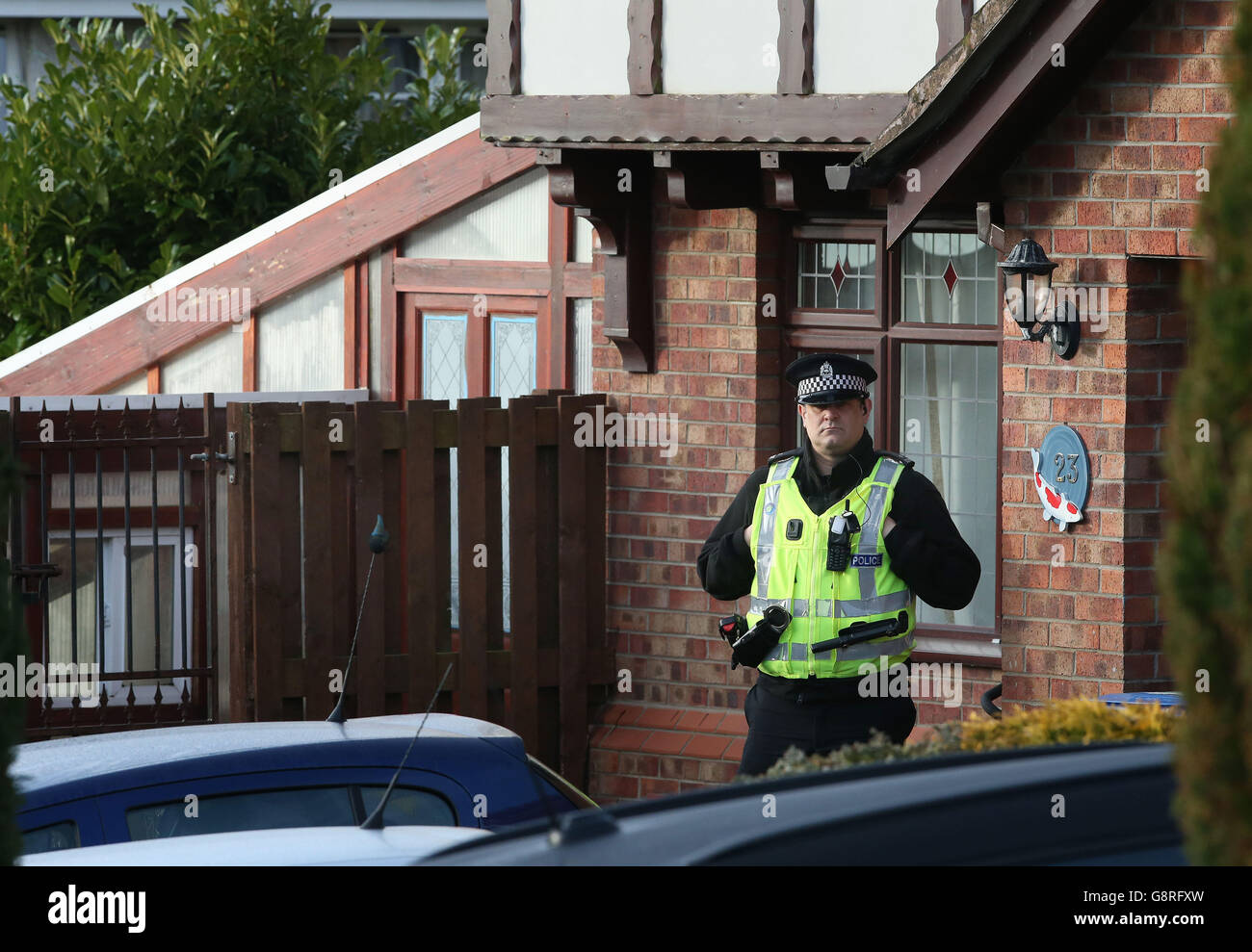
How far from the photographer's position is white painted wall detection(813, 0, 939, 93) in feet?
24.2

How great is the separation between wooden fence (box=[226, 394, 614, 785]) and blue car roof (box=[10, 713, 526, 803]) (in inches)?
117

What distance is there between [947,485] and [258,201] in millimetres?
6837

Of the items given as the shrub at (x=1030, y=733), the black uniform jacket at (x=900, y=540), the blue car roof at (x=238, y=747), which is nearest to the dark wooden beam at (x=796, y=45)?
the black uniform jacket at (x=900, y=540)

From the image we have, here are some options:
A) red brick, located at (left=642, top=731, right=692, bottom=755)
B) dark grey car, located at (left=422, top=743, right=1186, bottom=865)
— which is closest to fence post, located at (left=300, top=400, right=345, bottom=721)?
red brick, located at (left=642, top=731, right=692, bottom=755)

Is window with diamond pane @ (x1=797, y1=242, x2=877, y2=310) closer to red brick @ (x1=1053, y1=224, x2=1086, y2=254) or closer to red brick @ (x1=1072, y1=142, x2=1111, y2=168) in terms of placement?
red brick @ (x1=1053, y1=224, x2=1086, y2=254)

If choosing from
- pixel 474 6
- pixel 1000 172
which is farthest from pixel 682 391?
pixel 474 6

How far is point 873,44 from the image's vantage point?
746 centimetres

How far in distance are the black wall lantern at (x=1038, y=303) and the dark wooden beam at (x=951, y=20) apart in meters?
0.91

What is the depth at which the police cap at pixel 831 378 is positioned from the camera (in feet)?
19.6

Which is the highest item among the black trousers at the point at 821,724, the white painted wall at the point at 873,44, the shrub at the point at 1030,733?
the white painted wall at the point at 873,44

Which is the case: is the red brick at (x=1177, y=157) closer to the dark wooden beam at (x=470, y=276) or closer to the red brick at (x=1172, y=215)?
the red brick at (x=1172, y=215)
